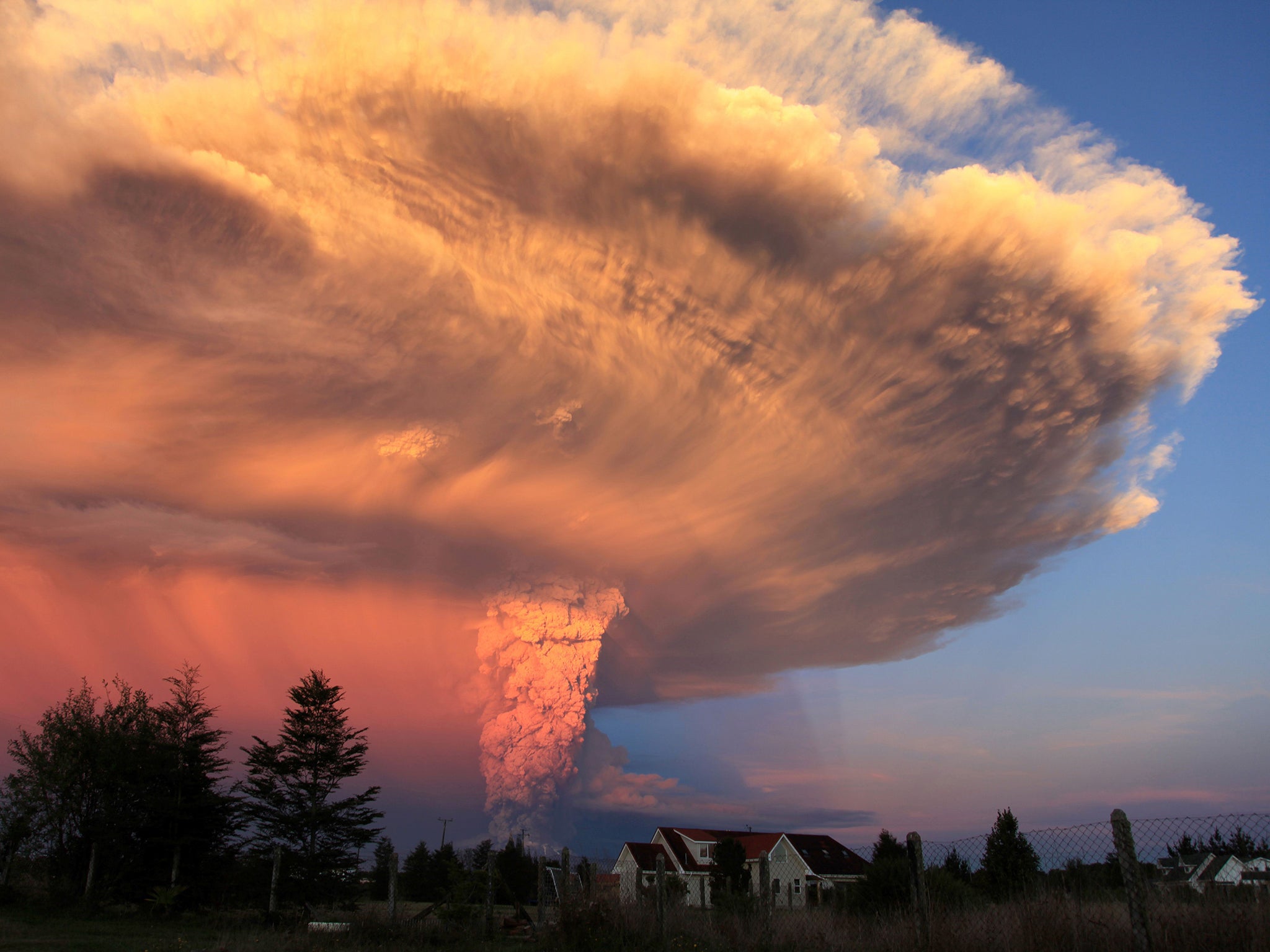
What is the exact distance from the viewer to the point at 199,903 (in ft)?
91.0

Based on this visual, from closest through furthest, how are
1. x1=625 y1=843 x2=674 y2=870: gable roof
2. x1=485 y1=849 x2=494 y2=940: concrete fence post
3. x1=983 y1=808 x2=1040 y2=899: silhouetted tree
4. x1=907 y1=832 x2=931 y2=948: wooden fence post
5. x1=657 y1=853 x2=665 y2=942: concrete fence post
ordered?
x1=907 y1=832 x2=931 y2=948: wooden fence post, x1=657 y1=853 x2=665 y2=942: concrete fence post, x1=485 y1=849 x2=494 y2=940: concrete fence post, x1=983 y1=808 x2=1040 y2=899: silhouetted tree, x1=625 y1=843 x2=674 y2=870: gable roof

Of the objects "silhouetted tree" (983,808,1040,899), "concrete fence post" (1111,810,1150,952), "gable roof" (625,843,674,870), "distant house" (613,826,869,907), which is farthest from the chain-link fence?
"gable roof" (625,843,674,870)

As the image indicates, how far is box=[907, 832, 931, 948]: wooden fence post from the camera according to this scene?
28.0 feet

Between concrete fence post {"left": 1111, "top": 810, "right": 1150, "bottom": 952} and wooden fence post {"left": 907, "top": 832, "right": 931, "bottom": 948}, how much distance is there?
2.33m

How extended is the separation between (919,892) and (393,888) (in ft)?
37.0

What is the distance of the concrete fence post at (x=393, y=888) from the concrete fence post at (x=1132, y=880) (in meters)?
13.5

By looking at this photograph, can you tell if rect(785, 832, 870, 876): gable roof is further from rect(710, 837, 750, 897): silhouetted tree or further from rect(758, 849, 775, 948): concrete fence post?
rect(758, 849, 775, 948): concrete fence post

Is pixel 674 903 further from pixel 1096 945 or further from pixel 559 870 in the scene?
pixel 1096 945

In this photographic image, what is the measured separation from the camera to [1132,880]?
6570 mm

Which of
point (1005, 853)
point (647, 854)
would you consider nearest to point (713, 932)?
point (1005, 853)

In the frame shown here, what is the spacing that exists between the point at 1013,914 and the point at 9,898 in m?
30.5

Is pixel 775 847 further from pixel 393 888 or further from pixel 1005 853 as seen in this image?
pixel 393 888

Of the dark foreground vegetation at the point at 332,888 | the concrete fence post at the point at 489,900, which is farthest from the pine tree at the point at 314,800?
the concrete fence post at the point at 489,900

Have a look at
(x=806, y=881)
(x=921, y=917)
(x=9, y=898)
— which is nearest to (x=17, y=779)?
(x=9, y=898)
